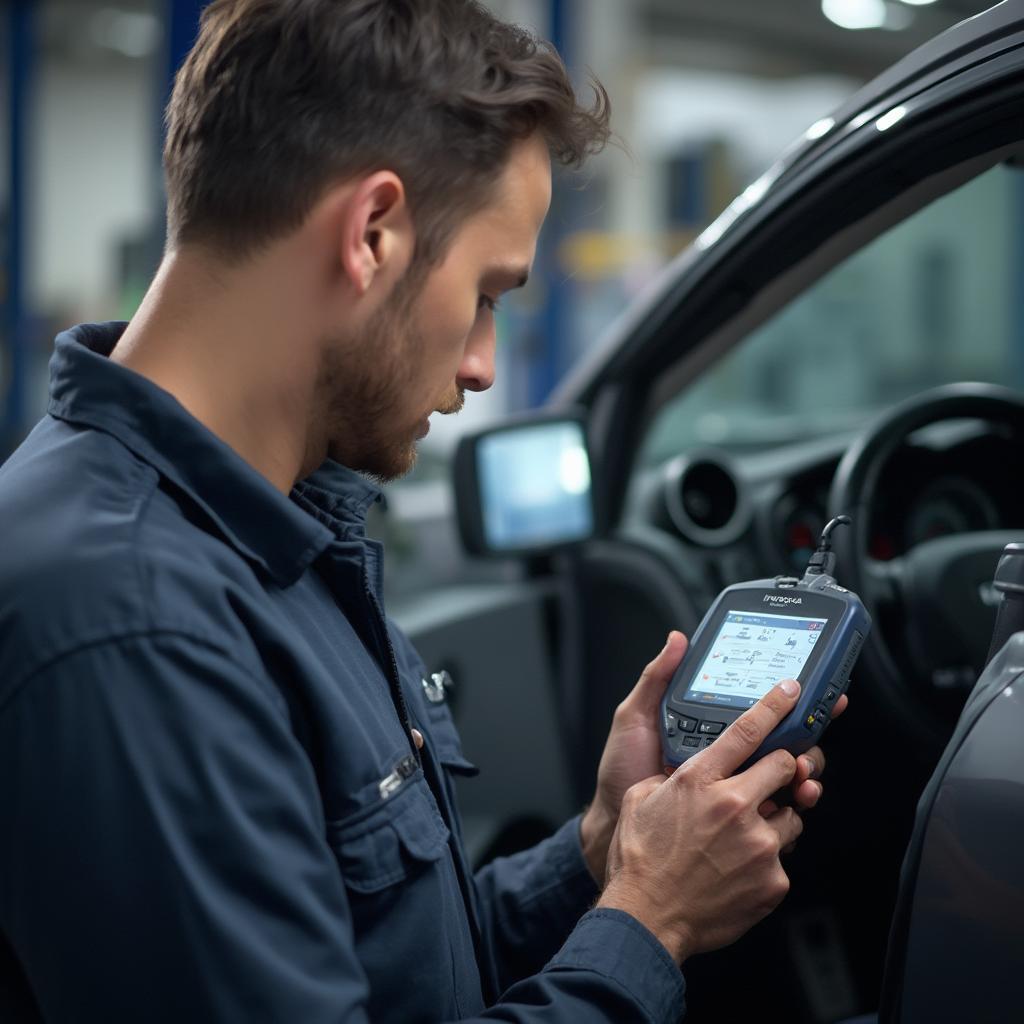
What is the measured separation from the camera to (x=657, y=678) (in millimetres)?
1270

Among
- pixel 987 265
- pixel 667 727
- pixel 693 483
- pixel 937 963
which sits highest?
pixel 987 265

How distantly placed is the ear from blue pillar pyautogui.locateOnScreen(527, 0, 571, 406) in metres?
7.10

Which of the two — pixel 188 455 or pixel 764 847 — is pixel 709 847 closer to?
pixel 764 847

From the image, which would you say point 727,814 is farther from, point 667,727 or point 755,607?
point 755,607

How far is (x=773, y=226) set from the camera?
154 cm

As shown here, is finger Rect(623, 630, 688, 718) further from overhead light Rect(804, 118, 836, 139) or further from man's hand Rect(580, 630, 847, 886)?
overhead light Rect(804, 118, 836, 139)

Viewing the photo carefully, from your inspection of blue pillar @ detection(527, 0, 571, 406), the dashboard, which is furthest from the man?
blue pillar @ detection(527, 0, 571, 406)

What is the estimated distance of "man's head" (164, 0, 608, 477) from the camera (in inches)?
39.1

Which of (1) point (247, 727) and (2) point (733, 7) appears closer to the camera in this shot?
(1) point (247, 727)

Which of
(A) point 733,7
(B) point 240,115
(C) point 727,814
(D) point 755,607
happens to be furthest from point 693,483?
(A) point 733,7

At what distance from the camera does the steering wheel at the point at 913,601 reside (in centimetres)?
168

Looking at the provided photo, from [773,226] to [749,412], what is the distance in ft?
29.8

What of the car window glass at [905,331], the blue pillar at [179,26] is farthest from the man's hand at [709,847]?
the car window glass at [905,331]

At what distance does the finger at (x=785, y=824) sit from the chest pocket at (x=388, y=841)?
0.27 m
